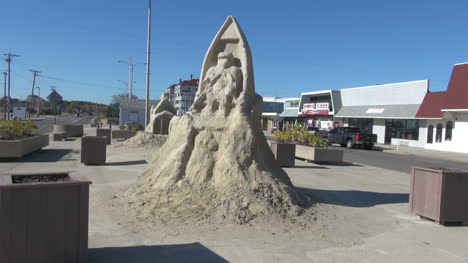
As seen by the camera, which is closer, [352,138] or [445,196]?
[445,196]

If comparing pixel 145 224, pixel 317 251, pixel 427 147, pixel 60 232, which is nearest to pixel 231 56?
pixel 145 224

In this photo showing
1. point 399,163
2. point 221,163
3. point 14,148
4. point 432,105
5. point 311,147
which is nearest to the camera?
point 221,163

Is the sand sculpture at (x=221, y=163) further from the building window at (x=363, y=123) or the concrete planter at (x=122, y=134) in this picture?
the building window at (x=363, y=123)

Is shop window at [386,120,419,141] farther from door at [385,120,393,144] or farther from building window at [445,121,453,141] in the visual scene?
building window at [445,121,453,141]

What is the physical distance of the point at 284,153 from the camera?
14.9 m

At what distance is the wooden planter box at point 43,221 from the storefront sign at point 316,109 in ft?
132

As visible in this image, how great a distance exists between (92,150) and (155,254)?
9.39m

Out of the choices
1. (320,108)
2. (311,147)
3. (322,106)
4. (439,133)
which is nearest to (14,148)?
(311,147)

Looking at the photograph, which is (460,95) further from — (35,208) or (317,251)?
(35,208)

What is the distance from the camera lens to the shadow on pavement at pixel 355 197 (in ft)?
27.6

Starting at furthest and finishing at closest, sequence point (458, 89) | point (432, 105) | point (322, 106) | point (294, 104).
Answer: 1. point (294, 104)
2. point (322, 106)
3. point (432, 105)
4. point (458, 89)

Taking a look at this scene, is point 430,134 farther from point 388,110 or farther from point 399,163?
point 399,163

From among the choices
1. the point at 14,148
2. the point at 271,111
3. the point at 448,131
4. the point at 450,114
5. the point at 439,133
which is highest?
the point at 271,111

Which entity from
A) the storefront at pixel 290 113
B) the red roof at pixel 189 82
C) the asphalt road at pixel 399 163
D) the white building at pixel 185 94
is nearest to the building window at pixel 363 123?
the storefront at pixel 290 113
